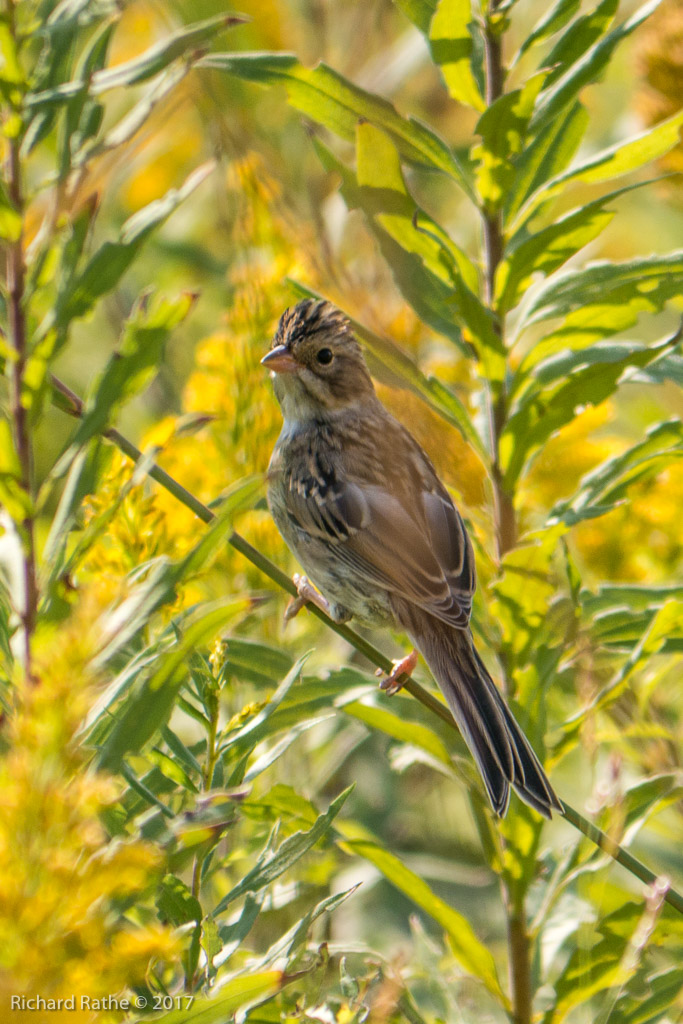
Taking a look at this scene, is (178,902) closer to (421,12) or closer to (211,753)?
(211,753)

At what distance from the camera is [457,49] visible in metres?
1.74

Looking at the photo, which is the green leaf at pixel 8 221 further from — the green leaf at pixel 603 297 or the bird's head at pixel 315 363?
the bird's head at pixel 315 363

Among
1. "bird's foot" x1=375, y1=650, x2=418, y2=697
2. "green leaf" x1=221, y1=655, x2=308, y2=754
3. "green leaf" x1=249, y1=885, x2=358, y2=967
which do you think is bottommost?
"green leaf" x1=249, y1=885, x2=358, y2=967

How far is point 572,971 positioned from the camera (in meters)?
1.70

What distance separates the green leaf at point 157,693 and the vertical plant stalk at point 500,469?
97 cm

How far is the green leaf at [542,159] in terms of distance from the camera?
6.19ft

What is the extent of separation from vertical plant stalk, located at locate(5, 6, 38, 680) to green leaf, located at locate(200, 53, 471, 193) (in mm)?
463

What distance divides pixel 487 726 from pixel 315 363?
4.54 feet

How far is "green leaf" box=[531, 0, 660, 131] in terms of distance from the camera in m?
1.63

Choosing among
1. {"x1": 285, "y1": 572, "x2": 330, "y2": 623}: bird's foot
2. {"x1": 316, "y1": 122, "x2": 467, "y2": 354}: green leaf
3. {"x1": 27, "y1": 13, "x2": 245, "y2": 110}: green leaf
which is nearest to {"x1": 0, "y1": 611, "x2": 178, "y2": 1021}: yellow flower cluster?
{"x1": 27, "y1": 13, "x2": 245, "y2": 110}: green leaf

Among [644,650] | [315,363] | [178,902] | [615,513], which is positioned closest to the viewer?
[178,902]

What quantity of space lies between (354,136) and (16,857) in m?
1.42

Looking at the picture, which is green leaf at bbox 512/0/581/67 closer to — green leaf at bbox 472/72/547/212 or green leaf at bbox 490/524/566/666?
green leaf at bbox 472/72/547/212

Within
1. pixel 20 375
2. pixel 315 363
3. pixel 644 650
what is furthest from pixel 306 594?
pixel 20 375
